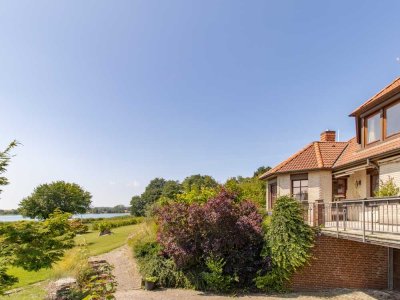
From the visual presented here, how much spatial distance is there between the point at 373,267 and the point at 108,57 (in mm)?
17146

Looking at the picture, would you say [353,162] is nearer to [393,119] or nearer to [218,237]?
[393,119]

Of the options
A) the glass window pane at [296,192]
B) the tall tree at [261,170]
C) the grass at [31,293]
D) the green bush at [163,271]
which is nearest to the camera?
the grass at [31,293]

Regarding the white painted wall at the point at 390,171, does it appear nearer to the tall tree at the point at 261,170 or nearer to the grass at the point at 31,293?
the grass at the point at 31,293

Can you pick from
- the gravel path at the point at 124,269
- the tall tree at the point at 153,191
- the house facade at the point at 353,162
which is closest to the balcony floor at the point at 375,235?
the house facade at the point at 353,162

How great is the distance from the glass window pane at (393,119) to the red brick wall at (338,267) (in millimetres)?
5557

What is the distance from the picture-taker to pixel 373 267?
13469 mm

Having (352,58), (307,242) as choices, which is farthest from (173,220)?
(352,58)

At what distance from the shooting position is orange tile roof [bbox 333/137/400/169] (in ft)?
41.6

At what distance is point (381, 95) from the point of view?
1382 cm

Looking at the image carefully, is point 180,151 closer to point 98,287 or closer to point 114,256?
point 114,256

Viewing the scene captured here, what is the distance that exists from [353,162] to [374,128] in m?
2.09

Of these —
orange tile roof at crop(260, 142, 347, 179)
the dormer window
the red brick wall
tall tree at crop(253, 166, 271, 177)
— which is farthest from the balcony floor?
tall tree at crop(253, 166, 271, 177)

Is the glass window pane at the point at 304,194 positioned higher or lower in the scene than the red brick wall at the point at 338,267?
higher

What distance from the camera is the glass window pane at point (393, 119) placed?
13.0 metres
